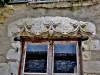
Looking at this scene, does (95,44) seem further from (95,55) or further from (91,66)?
(91,66)

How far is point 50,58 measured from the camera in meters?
3.74

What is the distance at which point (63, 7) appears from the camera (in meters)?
4.08

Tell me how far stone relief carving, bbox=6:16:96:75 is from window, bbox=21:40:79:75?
0.18 meters

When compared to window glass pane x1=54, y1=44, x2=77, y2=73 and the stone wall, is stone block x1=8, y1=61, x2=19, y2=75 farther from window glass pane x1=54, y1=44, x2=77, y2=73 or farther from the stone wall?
window glass pane x1=54, y1=44, x2=77, y2=73

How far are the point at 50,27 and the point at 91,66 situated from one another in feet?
3.35

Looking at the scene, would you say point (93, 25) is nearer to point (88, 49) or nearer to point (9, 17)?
Answer: point (88, 49)

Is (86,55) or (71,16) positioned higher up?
(71,16)

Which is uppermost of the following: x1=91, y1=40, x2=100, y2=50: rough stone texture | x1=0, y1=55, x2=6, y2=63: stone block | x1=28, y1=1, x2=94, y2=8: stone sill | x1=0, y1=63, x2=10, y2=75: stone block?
x1=28, y1=1, x2=94, y2=8: stone sill

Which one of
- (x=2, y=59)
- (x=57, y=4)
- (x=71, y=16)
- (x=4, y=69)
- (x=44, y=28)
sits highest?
(x=57, y=4)

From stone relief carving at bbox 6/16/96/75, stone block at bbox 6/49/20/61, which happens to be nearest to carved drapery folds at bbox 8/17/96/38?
stone relief carving at bbox 6/16/96/75

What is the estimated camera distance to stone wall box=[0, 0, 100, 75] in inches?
139

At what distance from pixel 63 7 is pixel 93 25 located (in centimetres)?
69

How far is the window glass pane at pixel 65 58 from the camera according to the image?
366cm

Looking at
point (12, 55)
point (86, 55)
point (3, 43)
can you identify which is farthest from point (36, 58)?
point (86, 55)
